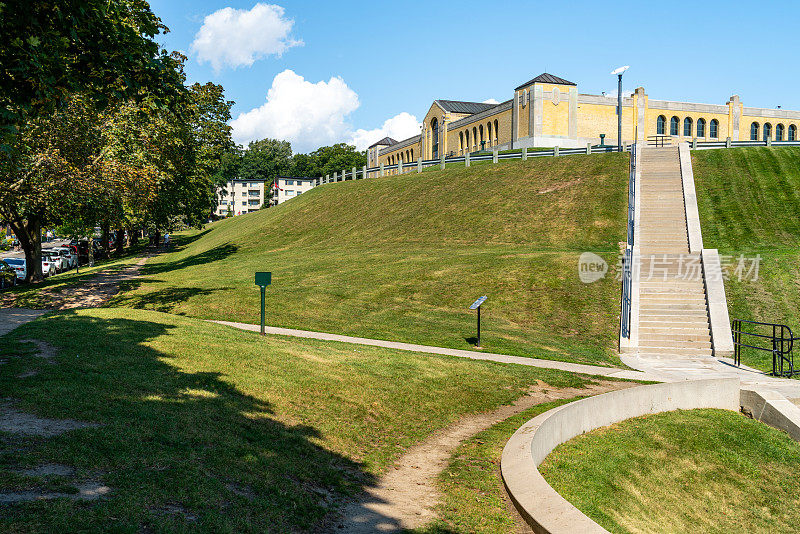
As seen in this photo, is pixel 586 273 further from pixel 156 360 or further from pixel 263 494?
pixel 263 494

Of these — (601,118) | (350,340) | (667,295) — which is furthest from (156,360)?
(601,118)

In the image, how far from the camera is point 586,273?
904 inches

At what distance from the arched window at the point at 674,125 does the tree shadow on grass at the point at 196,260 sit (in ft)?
196

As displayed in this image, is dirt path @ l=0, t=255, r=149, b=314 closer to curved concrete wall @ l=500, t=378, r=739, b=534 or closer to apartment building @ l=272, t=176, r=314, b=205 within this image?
curved concrete wall @ l=500, t=378, r=739, b=534

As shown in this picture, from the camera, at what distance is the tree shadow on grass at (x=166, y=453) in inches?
197

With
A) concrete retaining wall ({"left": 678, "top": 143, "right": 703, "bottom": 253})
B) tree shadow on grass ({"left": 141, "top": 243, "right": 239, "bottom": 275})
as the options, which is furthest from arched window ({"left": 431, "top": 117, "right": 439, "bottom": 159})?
concrete retaining wall ({"left": 678, "top": 143, "right": 703, "bottom": 253})

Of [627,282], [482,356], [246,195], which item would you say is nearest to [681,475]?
[482,356]

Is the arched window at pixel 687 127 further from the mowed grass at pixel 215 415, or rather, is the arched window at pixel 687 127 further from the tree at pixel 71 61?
the tree at pixel 71 61

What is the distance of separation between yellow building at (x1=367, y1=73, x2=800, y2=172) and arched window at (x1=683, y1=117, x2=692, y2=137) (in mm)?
109

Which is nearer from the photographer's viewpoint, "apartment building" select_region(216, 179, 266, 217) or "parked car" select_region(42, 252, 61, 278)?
"parked car" select_region(42, 252, 61, 278)

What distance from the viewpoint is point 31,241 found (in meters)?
28.7

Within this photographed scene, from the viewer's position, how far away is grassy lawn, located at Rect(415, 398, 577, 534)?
632 centimetres

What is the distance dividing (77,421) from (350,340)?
10.2 meters

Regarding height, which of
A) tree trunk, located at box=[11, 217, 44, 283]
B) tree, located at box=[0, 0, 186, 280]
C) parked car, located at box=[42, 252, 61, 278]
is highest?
tree, located at box=[0, 0, 186, 280]
